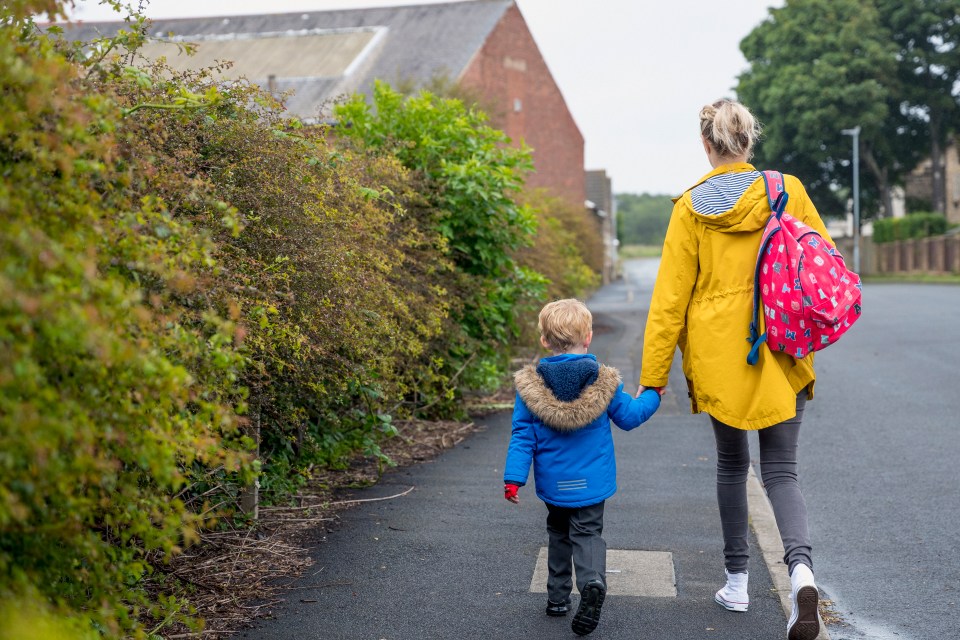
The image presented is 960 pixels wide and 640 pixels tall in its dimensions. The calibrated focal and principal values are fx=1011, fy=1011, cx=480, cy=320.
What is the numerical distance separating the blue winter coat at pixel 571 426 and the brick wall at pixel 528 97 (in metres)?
31.1

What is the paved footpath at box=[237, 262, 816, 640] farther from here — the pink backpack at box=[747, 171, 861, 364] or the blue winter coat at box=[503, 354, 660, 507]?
the pink backpack at box=[747, 171, 861, 364]

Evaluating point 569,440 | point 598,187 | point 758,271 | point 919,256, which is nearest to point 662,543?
point 569,440

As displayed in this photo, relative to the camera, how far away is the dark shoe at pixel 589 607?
369 centimetres

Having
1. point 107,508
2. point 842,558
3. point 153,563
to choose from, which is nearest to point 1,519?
point 107,508

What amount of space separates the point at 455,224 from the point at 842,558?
4.37 metres

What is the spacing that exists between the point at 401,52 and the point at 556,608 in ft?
119

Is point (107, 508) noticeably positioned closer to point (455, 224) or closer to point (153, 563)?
point (153, 563)

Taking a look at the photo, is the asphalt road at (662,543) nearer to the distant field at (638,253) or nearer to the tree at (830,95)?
the tree at (830,95)

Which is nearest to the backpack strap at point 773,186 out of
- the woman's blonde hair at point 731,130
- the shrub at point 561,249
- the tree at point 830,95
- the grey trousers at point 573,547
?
the woman's blonde hair at point 731,130

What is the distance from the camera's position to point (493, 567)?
4633 mm

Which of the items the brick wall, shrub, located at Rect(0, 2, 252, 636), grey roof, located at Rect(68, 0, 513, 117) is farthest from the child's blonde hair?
the brick wall

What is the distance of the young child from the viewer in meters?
3.91

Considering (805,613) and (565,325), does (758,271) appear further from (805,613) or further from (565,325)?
(805,613)

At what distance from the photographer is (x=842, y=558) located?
4.88 metres
